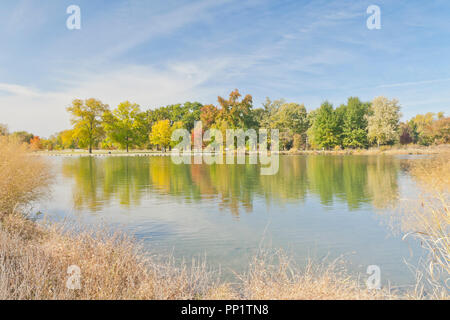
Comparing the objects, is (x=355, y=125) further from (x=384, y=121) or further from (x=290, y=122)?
(x=290, y=122)

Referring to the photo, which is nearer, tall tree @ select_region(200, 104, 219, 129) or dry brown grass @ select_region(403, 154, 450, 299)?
dry brown grass @ select_region(403, 154, 450, 299)

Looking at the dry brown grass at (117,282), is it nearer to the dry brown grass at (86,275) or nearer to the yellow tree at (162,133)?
the dry brown grass at (86,275)

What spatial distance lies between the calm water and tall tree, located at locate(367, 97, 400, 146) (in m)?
42.0

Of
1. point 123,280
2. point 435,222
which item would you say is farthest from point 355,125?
point 123,280

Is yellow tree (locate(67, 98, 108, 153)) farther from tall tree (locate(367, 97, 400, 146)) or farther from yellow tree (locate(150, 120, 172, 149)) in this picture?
tall tree (locate(367, 97, 400, 146))

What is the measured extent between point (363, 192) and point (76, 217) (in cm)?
1354

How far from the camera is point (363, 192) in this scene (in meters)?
16.5

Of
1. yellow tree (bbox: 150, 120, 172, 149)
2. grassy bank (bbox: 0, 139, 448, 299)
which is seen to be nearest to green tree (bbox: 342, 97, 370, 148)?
yellow tree (bbox: 150, 120, 172, 149)

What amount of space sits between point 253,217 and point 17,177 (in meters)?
7.78

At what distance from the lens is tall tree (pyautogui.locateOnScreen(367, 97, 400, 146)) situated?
188ft

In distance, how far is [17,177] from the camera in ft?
32.3

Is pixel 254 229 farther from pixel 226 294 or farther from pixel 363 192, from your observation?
pixel 363 192

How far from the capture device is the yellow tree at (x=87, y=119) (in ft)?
209

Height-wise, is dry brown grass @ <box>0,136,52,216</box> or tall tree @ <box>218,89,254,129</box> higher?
tall tree @ <box>218,89,254,129</box>
